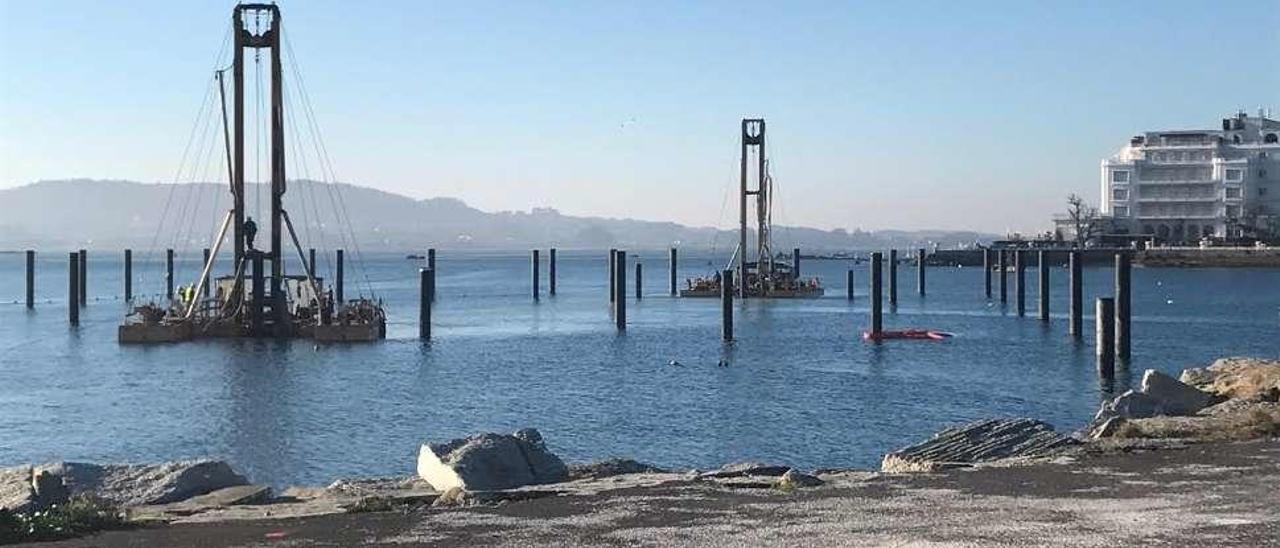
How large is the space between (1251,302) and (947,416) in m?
67.6

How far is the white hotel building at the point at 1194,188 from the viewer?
174 m

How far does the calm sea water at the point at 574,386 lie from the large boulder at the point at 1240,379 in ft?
9.80

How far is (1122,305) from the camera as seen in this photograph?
5081cm

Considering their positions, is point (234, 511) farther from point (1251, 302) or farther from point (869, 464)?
point (1251, 302)

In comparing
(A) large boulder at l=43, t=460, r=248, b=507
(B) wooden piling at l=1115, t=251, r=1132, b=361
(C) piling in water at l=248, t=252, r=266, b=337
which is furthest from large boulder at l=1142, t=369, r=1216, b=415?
(C) piling in water at l=248, t=252, r=266, b=337

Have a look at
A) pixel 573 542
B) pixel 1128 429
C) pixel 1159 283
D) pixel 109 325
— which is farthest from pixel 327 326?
pixel 1159 283

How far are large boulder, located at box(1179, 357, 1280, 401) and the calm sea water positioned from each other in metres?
2.99

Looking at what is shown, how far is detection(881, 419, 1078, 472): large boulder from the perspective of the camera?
21.3 meters

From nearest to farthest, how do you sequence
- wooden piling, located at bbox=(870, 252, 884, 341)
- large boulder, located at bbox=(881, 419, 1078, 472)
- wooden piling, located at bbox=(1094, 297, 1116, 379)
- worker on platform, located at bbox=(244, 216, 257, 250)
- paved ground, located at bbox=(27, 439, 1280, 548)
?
paved ground, located at bbox=(27, 439, 1280, 548) → large boulder, located at bbox=(881, 419, 1078, 472) → wooden piling, located at bbox=(1094, 297, 1116, 379) → worker on platform, located at bbox=(244, 216, 257, 250) → wooden piling, located at bbox=(870, 252, 884, 341)

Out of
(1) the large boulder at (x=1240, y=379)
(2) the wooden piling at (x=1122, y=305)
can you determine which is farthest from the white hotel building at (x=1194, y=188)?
(1) the large boulder at (x=1240, y=379)

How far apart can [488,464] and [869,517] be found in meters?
5.88

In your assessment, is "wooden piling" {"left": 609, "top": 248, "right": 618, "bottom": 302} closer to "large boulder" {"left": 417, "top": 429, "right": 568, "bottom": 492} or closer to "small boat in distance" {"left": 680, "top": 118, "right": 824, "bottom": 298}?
"small boat in distance" {"left": 680, "top": 118, "right": 824, "bottom": 298}

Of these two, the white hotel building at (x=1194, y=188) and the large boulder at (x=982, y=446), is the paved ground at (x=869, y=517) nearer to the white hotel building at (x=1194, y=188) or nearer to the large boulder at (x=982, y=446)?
the large boulder at (x=982, y=446)

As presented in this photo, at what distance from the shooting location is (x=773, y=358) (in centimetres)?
5625
